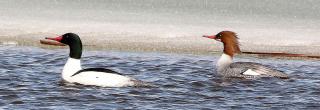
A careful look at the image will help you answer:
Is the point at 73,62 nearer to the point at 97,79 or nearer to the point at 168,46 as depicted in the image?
the point at 97,79

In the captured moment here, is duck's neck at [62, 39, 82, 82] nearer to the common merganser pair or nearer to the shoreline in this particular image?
the common merganser pair

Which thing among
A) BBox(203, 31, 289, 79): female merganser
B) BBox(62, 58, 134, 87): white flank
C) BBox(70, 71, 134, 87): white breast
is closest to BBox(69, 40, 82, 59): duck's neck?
BBox(62, 58, 134, 87): white flank

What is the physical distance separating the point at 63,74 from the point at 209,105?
2929 millimetres

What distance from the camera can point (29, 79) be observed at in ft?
36.3

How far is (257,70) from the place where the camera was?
39.6ft

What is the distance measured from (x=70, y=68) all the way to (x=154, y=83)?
1.27 metres

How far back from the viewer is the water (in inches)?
603

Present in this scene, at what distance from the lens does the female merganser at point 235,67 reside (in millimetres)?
12027

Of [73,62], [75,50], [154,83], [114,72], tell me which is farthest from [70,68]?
[154,83]

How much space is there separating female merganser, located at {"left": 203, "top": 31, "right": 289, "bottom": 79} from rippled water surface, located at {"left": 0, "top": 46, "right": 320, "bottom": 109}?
129 mm

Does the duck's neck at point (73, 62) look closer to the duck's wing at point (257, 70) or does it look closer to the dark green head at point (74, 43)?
the dark green head at point (74, 43)

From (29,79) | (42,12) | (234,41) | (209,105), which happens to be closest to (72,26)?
(42,12)

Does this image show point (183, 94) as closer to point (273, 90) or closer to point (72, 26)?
point (273, 90)

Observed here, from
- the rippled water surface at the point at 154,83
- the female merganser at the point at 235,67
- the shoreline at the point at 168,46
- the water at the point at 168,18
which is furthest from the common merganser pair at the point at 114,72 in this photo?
the water at the point at 168,18
